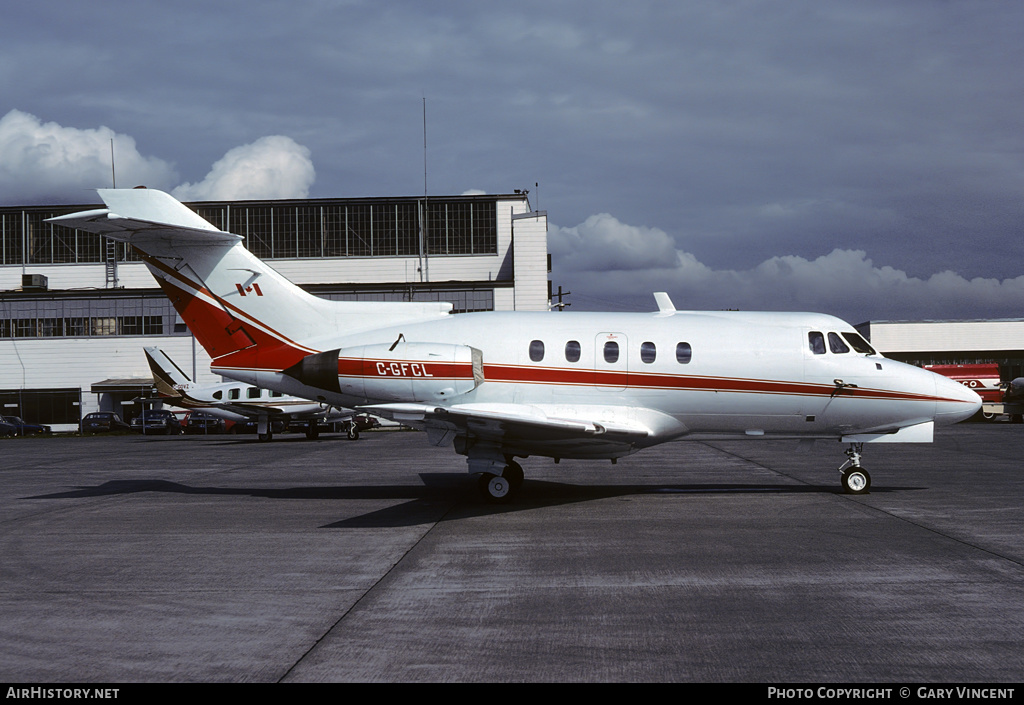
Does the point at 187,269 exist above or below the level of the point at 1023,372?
above

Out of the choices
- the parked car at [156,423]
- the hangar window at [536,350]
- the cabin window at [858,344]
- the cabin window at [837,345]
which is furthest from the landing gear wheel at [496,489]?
the parked car at [156,423]

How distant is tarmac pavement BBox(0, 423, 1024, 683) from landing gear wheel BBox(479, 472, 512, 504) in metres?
0.33

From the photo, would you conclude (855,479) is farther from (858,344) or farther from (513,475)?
(513,475)

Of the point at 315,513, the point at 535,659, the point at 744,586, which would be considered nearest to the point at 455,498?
the point at 315,513

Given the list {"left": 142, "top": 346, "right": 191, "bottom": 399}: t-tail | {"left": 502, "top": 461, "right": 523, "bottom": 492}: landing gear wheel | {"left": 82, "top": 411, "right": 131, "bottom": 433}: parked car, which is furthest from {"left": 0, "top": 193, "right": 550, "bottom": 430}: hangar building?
{"left": 502, "top": 461, "right": 523, "bottom": 492}: landing gear wheel

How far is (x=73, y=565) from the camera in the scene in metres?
9.84

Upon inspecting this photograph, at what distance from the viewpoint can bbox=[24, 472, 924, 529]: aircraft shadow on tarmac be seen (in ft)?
44.5

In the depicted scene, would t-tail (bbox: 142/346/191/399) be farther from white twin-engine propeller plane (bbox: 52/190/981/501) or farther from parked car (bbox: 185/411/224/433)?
white twin-engine propeller plane (bbox: 52/190/981/501)

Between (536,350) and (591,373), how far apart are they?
3.44 ft

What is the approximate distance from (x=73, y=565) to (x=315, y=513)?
14.7 feet

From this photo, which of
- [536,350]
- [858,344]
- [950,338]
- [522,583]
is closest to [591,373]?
[536,350]

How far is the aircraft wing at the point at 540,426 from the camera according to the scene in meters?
12.7

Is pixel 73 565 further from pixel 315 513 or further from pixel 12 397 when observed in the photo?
pixel 12 397

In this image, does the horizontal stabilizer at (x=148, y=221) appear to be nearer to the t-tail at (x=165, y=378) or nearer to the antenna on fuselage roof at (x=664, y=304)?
the antenna on fuselage roof at (x=664, y=304)
